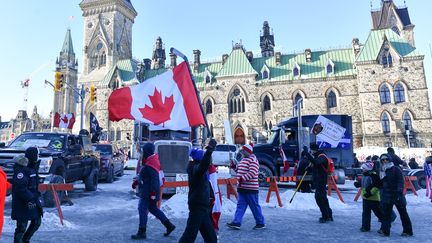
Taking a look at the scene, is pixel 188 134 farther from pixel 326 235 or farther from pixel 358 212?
pixel 326 235

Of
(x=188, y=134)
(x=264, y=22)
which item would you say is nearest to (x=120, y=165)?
(x=188, y=134)

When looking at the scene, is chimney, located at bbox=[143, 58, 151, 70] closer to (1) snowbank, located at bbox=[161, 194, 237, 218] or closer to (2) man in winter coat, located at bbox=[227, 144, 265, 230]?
(1) snowbank, located at bbox=[161, 194, 237, 218]

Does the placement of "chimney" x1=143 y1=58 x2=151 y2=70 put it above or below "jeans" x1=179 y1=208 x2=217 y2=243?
above

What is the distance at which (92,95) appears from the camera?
22047 millimetres

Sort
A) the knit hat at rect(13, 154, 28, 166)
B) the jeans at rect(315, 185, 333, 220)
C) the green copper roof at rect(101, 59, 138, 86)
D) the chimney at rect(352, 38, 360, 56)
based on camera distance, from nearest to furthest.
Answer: the knit hat at rect(13, 154, 28, 166) → the jeans at rect(315, 185, 333, 220) → the chimney at rect(352, 38, 360, 56) → the green copper roof at rect(101, 59, 138, 86)

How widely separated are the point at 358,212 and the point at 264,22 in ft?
153

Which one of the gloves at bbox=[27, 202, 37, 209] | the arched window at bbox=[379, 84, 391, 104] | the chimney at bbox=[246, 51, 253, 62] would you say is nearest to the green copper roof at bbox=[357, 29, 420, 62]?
the arched window at bbox=[379, 84, 391, 104]

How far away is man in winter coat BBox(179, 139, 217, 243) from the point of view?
14.4 ft

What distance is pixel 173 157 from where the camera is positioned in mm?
11133

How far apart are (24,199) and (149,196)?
2.06 m

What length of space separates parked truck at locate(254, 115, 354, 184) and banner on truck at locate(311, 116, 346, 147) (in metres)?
0.44

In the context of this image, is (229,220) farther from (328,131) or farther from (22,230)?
(328,131)

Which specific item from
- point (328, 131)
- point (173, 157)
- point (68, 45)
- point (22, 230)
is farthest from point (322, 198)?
point (68, 45)

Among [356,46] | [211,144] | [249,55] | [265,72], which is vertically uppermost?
[249,55]
